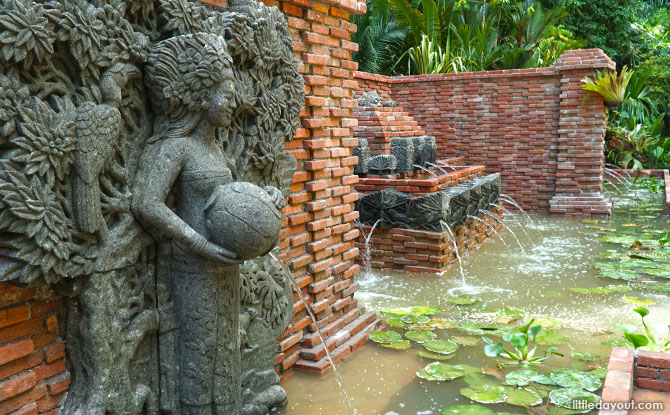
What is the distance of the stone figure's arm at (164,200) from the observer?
2570 mm

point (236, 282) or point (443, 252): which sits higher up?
point (236, 282)

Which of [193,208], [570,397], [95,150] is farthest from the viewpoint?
[570,397]

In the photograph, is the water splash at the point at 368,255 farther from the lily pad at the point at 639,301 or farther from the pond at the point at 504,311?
the lily pad at the point at 639,301

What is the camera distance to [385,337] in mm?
4539

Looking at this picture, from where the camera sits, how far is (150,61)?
2576 mm

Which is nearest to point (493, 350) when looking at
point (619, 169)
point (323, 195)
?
point (323, 195)

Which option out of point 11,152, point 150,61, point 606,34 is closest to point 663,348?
point 150,61

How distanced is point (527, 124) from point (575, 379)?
825 cm

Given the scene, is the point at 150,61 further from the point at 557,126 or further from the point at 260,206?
the point at 557,126

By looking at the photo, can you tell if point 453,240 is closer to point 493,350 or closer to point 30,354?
point 493,350

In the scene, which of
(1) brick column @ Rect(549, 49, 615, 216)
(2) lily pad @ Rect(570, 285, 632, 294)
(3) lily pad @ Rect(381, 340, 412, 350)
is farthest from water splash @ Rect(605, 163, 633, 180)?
(3) lily pad @ Rect(381, 340, 412, 350)

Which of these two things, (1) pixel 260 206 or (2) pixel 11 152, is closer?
(2) pixel 11 152

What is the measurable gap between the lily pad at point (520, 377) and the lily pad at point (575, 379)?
137 mm

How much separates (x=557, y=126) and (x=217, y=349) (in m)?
9.64
